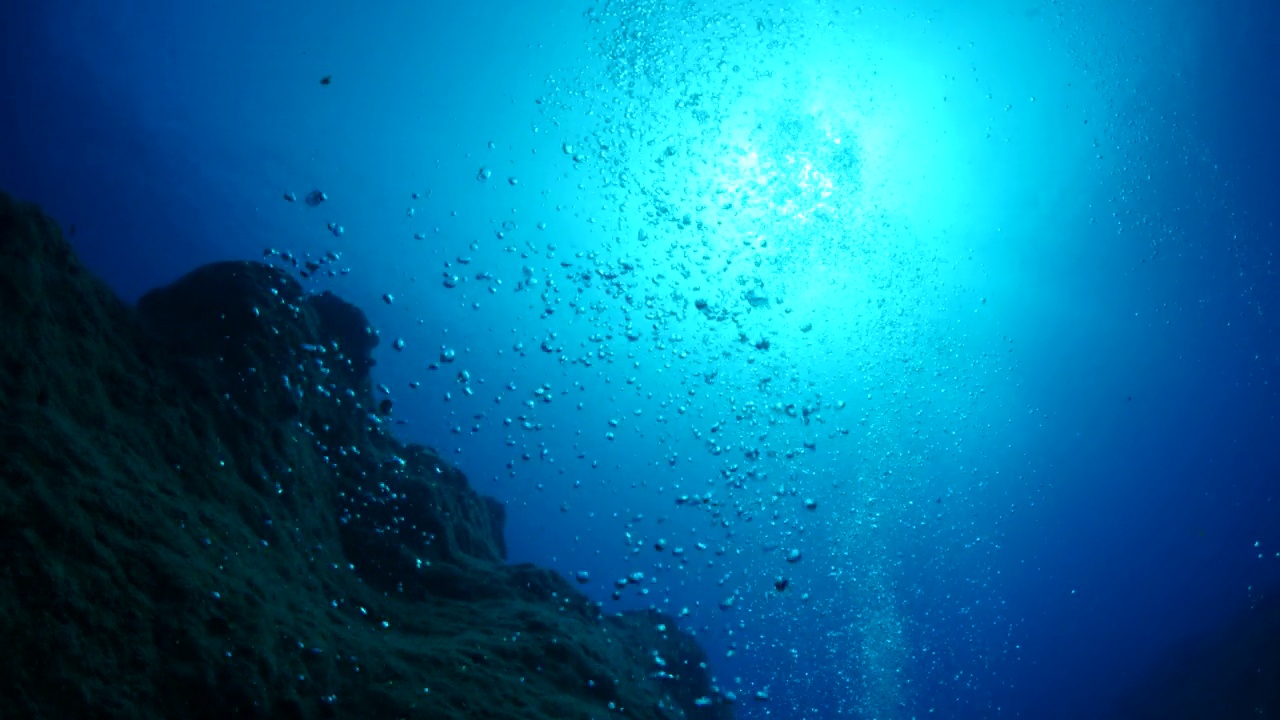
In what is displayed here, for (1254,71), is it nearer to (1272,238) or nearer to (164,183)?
(1272,238)

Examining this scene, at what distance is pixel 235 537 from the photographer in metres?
6.56

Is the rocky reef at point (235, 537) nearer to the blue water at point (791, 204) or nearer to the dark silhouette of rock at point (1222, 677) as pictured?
the blue water at point (791, 204)

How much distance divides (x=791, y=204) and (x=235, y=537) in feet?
47.4

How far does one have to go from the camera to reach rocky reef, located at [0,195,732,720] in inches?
184

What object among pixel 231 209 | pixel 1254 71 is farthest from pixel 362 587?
pixel 231 209

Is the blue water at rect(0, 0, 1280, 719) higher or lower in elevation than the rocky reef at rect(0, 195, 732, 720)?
higher

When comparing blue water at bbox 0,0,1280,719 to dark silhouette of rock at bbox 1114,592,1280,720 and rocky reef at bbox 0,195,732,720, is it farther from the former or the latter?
Answer: dark silhouette of rock at bbox 1114,592,1280,720

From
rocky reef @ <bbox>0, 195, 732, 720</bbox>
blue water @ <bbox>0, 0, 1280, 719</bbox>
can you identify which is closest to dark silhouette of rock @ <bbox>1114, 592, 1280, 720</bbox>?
blue water @ <bbox>0, 0, 1280, 719</bbox>

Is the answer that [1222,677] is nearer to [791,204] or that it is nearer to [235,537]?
[791,204]

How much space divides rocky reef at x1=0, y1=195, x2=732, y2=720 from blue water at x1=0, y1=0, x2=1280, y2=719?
250 cm

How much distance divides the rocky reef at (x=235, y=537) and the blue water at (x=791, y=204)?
250cm

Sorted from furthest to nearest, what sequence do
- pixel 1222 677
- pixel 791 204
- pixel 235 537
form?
pixel 1222 677, pixel 791 204, pixel 235 537

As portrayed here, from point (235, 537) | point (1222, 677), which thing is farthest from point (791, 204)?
point (1222, 677)

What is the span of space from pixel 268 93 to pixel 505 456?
5714cm
